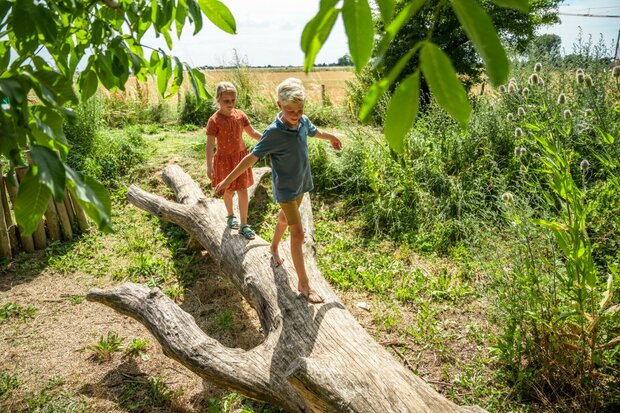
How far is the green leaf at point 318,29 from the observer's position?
0.64m

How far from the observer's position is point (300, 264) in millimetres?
3102

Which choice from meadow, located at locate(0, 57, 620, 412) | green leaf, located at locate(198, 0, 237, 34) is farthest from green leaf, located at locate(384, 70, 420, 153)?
meadow, located at locate(0, 57, 620, 412)

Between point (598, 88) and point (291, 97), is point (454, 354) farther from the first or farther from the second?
point (598, 88)

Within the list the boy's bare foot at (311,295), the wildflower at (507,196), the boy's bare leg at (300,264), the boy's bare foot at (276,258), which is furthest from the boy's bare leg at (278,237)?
→ the wildflower at (507,196)

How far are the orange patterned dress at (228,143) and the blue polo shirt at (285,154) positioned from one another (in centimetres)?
114

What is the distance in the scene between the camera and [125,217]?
227 inches

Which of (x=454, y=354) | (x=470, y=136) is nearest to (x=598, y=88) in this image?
(x=470, y=136)

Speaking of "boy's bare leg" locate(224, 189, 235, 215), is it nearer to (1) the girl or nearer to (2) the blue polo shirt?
(1) the girl

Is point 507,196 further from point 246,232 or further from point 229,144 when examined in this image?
point 229,144

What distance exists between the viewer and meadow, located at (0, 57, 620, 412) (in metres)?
2.59

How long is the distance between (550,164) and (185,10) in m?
1.95

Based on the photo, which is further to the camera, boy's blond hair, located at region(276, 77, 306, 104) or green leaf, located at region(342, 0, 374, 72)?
boy's blond hair, located at region(276, 77, 306, 104)

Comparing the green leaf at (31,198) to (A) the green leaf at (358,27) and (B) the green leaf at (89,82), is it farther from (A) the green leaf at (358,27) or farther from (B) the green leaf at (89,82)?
(B) the green leaf at (89,82)

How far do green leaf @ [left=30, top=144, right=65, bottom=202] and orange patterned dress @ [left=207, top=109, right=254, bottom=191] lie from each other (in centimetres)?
344
